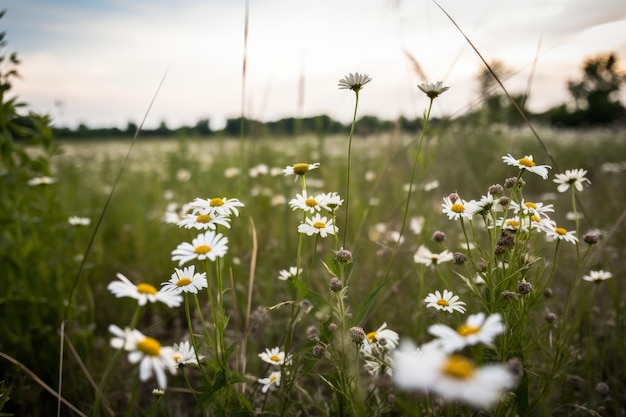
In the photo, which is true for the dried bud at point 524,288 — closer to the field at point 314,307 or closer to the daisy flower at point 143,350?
the field at point 314,307

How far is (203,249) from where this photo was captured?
821 millimetres

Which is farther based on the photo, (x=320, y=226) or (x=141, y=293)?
(x=320, y=226)

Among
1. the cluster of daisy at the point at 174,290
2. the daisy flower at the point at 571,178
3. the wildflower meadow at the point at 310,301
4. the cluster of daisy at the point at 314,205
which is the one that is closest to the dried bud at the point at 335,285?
the wildflower meadow at the point at 310,301

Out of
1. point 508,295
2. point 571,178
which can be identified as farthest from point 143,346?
point 571,178

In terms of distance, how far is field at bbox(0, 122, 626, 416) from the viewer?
0.95m

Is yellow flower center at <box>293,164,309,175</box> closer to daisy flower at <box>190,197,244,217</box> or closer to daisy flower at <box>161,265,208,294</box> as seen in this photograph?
daisy flower at <box>190,197,244,217</box>

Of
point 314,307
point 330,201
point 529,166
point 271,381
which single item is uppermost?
point 529,166

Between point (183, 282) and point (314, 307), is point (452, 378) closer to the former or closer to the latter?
point (314, 307)

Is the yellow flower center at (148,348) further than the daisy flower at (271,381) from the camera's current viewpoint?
No

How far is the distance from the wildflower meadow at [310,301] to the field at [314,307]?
0.03 feet

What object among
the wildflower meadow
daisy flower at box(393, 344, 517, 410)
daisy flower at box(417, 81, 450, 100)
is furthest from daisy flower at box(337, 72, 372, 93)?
daisy flower at box(393, 344, 517, 410)

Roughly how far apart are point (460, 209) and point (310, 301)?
0.45m

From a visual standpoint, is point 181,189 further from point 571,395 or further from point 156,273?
point 571,395

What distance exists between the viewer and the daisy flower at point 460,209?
98 cm
